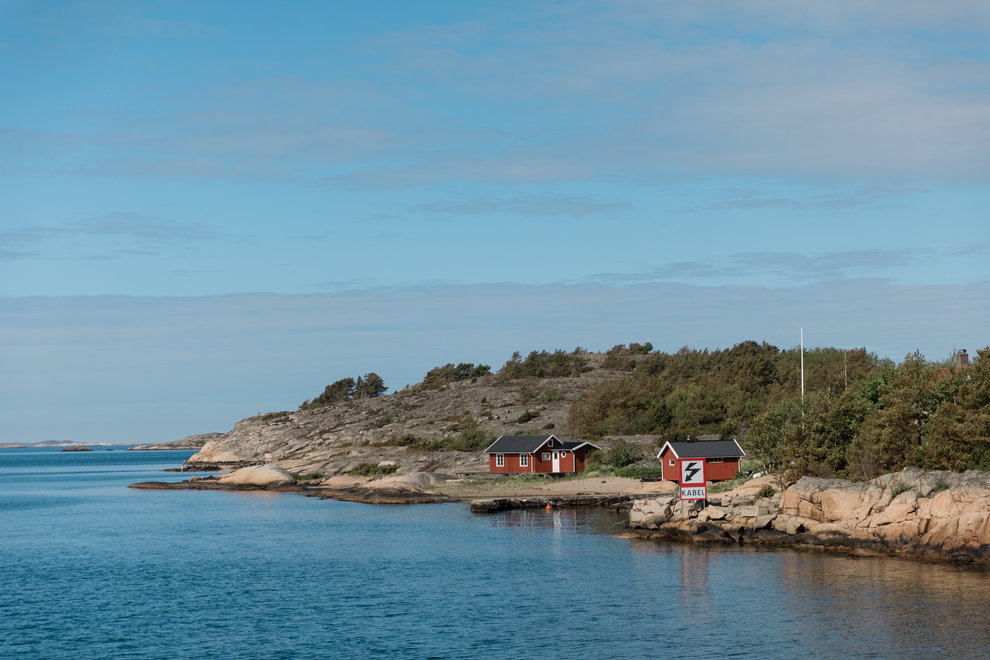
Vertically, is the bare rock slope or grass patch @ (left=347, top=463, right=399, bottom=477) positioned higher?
the bare rock slope

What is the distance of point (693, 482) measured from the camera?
204ft

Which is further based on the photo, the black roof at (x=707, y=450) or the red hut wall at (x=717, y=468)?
the red hut wall at (x=717, y=468)

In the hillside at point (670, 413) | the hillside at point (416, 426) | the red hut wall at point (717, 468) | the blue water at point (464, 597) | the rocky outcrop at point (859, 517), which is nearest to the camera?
the blue water at point (464, 597)

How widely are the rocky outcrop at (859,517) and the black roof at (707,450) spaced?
15.3m

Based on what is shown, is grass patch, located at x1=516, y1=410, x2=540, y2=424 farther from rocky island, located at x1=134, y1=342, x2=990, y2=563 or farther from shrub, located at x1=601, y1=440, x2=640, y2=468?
shrub, located at x1=601, y1=440, x2=640, y2=468

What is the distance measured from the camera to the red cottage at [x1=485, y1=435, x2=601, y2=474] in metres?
95.1

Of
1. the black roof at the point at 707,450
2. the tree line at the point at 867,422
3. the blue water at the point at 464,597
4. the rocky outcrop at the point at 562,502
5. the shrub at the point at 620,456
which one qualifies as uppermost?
the tree line at the point at 867,422

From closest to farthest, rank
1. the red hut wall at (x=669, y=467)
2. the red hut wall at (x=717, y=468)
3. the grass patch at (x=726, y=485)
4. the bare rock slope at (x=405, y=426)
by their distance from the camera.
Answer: the grass patch at (x=726, y=485), the red hut wall at (x=717, y=468), the red hut wall at (x=669, y=467), the bare rock slope at (x=405, y=426)

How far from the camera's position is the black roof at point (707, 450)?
7831 cm

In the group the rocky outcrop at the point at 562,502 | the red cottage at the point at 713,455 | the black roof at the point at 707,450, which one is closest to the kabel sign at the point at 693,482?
the black roof at the point at 707,450

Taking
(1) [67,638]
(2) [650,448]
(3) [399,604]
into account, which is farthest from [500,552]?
(2) [650,448]

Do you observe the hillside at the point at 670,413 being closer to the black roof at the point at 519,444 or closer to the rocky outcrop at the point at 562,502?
the black roof at the point at 519,444

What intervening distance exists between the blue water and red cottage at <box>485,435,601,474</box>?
26729 millimetres

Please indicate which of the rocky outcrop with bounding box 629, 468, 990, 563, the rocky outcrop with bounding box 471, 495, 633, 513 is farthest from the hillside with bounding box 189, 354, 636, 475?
the rocky outcrop with bounding box 629, 468, 990, 563
